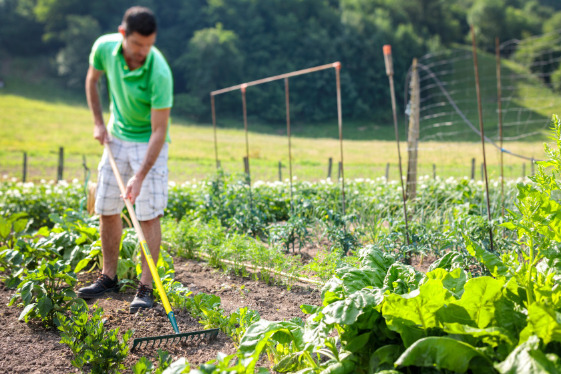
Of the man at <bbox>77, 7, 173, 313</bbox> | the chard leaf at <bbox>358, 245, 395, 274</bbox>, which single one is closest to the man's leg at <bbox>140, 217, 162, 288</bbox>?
the man at <bbox>77, 7, 173, 313</bbox>

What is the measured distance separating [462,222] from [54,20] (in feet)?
170

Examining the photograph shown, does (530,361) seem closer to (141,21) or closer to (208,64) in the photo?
(141,21)

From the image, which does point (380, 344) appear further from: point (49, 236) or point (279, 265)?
point (49, 236)

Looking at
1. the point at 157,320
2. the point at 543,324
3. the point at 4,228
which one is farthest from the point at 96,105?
the point at 543,324

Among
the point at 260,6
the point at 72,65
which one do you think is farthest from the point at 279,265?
the point at 260,6

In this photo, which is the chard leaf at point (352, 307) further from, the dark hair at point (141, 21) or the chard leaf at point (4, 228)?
the chard leaf at point (4, 228)

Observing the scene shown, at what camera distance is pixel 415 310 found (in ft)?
5.53

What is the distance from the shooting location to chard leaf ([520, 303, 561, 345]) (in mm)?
1458

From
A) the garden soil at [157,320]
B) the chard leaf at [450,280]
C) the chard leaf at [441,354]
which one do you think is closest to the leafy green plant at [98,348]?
the garden soil at [157,320]

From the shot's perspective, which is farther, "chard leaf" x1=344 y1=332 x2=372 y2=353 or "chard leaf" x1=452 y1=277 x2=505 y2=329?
"chard leaf" x1=344 y1=332 x2=372 y2=353

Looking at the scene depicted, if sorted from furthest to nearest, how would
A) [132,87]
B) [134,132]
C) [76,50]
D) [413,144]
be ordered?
[76,50], [413,144], [134,132], [132,87]

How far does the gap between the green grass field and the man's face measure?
7103 millimetres

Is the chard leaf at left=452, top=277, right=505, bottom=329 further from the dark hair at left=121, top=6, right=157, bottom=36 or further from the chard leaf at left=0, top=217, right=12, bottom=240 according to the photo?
the chard leaf at left=0, top=217, right=12, bottom=240

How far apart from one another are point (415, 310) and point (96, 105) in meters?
2.54
